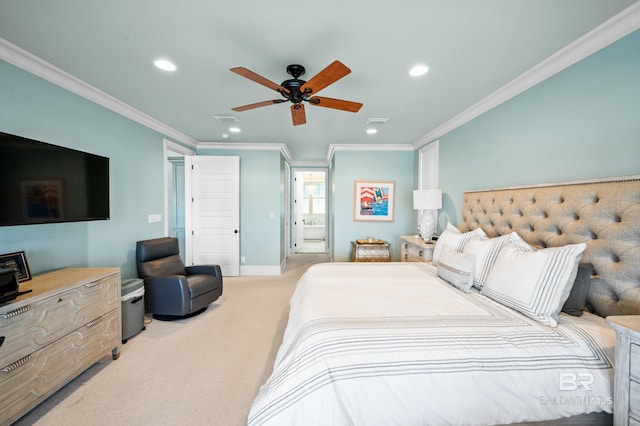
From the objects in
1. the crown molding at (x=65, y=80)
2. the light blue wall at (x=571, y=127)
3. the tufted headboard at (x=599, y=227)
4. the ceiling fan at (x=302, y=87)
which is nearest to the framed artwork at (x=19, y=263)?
the crown molding at (x=65, y=80)

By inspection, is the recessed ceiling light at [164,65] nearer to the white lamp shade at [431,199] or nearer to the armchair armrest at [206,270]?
the armchair armrest at [206,270]

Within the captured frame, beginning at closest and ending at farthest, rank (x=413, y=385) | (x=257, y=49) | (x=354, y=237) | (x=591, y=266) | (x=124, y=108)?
(x=413, y=385), (x=591, y=266), (x=257, y=49), (x=124, y=108), (x=354, y=237)

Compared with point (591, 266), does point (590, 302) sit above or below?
below

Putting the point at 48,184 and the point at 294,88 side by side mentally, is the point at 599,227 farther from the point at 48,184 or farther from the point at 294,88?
the point at 48,184

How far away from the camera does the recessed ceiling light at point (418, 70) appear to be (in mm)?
1943

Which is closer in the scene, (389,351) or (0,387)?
(389,351)

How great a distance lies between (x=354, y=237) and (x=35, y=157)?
13.4ft

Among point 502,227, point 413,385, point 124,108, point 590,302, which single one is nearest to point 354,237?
point 502,227

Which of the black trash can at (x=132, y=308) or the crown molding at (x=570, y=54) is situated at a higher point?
the crown molding at (x=570, y=54)

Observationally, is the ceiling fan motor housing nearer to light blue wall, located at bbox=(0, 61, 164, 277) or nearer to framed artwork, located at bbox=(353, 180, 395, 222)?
light blue wall, located at bbox=(0, 61, 164, 277)

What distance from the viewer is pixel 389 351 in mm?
1093

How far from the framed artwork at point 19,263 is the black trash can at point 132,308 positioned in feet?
2.31

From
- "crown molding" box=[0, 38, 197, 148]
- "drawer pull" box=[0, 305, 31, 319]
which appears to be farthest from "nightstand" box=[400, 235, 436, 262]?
"crown molding" box=[0, 38, 197, 148]

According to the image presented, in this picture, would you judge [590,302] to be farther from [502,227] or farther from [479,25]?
[479,25]
